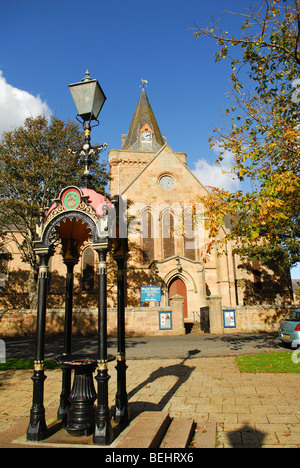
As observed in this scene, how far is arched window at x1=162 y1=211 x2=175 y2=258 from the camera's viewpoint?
28.1m

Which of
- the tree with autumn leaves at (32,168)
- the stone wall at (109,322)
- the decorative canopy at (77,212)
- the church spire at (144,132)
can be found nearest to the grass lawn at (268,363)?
the decorative canopy at (77,212)

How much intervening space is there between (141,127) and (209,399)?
41.1 metres

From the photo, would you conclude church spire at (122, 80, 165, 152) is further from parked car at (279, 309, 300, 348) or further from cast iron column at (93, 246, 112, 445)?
cast iron column at (93, 246, 112, 445)

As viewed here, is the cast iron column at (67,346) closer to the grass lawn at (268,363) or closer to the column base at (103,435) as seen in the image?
the column base at (103,435)

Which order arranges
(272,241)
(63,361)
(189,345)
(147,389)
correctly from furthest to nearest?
(189,345), (272,241), (147,389), (63,361)

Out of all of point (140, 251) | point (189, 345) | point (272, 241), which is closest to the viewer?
point (272, 241)

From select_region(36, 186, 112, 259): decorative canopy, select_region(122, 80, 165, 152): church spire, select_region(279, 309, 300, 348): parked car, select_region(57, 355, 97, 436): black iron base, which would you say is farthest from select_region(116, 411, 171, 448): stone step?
select_region(122, 80, 165, 152): church spire

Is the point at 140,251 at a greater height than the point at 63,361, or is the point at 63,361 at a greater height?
the point at 140,251

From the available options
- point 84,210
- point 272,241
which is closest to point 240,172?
point 272,241

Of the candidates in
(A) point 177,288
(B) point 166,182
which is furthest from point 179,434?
(B) point 166,182

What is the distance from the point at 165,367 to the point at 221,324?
10095 mm

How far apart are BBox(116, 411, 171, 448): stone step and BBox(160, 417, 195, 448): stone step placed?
0.09 m
